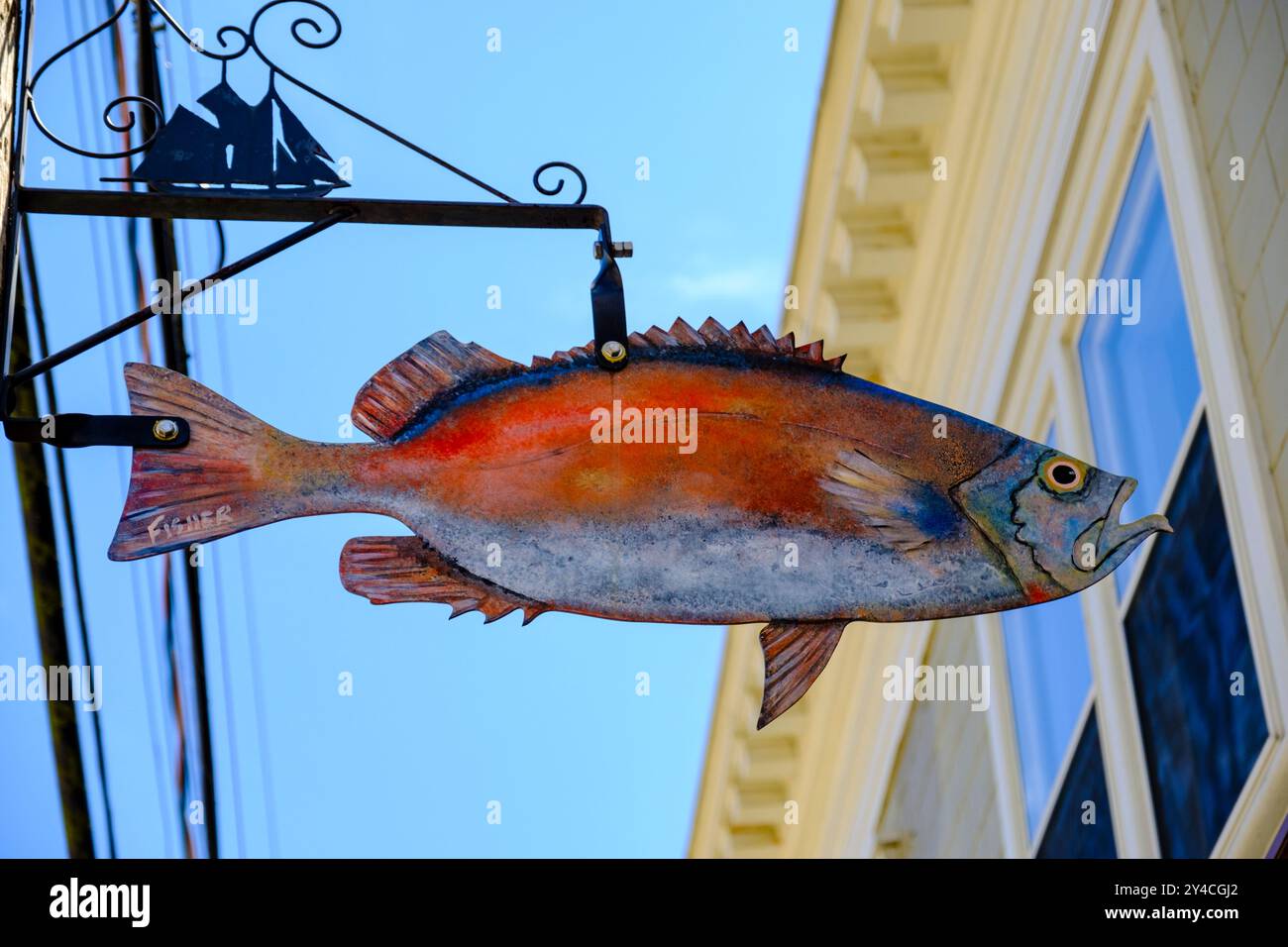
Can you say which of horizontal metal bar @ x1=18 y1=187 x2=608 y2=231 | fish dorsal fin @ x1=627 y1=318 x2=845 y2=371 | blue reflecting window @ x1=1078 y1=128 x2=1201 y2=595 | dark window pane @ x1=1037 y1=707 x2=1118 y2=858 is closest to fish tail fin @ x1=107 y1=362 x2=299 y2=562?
horizontal metal bar @ x1=18 y1=187 x2=608 y2=231

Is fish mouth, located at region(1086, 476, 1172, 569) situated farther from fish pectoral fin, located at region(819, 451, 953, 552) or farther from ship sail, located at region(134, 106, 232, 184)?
ship sail, located at region(134, 106, 232, 184)

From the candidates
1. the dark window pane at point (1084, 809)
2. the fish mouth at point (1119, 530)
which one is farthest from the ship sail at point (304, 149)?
the dark window pane at point (1084, 809)

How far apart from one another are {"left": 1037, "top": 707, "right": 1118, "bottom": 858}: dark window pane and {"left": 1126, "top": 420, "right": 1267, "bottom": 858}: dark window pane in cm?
51

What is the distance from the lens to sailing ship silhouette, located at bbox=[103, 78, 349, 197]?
4438 millimetres

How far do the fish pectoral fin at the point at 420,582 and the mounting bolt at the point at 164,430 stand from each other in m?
0.42

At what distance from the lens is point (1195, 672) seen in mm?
6410

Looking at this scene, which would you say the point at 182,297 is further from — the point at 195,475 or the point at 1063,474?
the point at 1063,474

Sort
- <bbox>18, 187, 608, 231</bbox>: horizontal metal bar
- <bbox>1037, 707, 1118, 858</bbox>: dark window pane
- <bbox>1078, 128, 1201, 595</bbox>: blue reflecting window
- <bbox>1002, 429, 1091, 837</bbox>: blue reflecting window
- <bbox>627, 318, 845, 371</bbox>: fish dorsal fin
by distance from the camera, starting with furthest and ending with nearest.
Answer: <bbox>1002, 429, 1091, 837</bbox>: blue reflecting window → <bbox>1037, 707, 1118, 858</bbox>: dark window pane → <bbox>1078, 128, 1201, 595</bbox>: blue reflecting window → <bbox>18, 187, 608, 231</bbox>: horizontal metal bar → <bbox>627, 318, 845, 371</bbox>: fish dorsal fin

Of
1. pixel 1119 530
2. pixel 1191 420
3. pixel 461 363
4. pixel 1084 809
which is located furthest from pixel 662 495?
pixel 1084 809

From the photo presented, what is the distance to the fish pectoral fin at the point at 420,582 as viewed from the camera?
12.7 ft

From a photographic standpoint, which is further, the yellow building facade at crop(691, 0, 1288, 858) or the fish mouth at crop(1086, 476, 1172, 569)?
the yellow building facade at crop(691, 0, 1288, 858)
